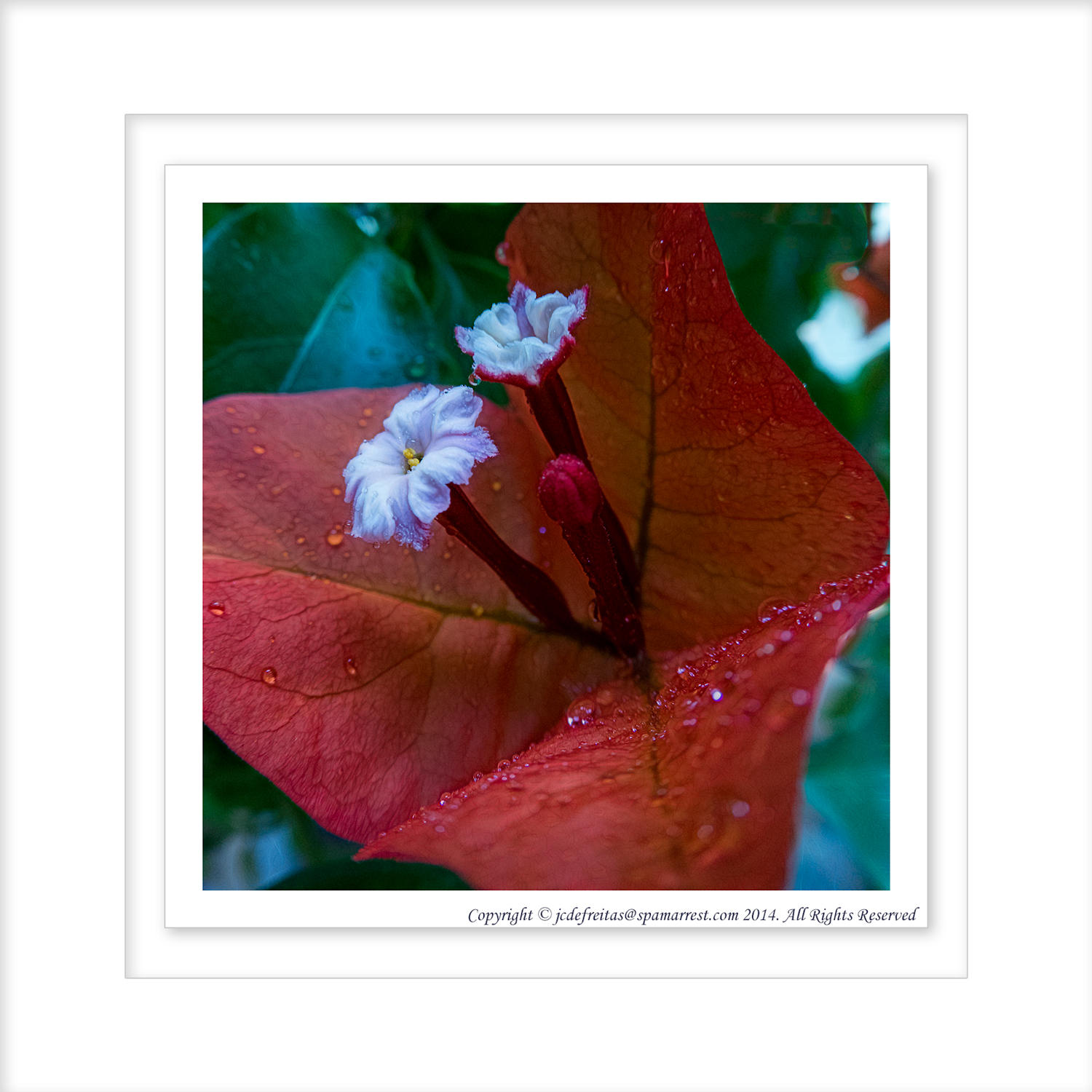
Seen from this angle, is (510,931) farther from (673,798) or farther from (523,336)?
(523,336)

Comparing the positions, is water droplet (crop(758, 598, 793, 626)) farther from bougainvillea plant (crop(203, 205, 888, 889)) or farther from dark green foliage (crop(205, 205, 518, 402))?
dark green foliage (crop(205, 205, 518, 402))

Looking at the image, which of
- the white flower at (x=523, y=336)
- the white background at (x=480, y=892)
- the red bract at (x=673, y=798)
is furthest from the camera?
the white background at (x=480, y=892)

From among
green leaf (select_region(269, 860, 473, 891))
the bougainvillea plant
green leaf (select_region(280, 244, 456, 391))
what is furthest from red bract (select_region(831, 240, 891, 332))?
green leaf (select_region(269, 860, 473, 891))

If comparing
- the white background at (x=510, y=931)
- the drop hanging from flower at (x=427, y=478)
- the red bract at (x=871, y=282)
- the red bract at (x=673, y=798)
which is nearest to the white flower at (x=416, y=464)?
the drop hanging from flower at (x=427, y=478)

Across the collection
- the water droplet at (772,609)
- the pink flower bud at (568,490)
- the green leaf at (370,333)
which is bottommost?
the water droplet at (772,609)

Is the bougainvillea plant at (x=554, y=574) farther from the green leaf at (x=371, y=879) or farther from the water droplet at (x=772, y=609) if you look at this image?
the green leaf at (x=371, y=879)
